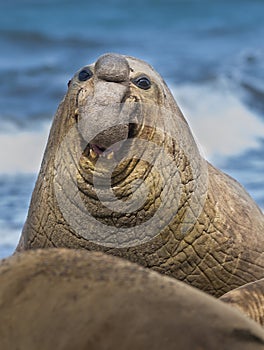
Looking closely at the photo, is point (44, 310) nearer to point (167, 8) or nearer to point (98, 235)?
point (98, 235)

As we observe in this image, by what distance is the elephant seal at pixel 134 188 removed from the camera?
5.44 m

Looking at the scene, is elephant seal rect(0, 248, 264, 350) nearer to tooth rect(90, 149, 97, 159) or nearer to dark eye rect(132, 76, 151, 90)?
tooth rect(90, 149, 97, 159)

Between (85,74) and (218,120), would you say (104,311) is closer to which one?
(85,74)

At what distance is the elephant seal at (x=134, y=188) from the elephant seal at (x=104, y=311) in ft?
4.46

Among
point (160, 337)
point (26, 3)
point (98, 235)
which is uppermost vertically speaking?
point (26, 3)

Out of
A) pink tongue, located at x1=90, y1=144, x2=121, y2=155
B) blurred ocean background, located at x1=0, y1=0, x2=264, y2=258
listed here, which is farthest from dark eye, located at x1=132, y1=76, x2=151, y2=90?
blurred ocean background, located at x1=0, y1=0, x2=264, y2=258

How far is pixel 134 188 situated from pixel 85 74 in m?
0.53

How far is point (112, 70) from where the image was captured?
5.41 metres

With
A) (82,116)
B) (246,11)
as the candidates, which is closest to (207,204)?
(82,116)

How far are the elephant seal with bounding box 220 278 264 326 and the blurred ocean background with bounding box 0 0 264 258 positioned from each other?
336cm

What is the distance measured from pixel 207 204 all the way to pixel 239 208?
36 cm

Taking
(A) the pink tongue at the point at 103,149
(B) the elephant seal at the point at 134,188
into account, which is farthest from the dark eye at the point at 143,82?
(A) the pink tongue at the point at 103,149

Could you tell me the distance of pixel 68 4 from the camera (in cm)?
2408

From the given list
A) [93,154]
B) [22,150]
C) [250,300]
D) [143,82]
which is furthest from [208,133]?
[250,300]
